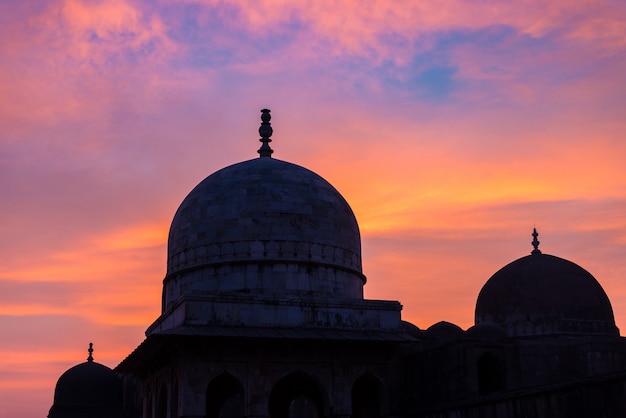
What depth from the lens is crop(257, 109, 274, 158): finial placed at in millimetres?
29625

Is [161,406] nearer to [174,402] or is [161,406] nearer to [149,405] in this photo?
[149,405]

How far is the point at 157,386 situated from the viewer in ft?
86.1

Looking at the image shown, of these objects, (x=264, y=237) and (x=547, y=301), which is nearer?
(x=264, y=237)

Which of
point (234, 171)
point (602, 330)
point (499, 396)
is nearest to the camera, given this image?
point (499, 396)

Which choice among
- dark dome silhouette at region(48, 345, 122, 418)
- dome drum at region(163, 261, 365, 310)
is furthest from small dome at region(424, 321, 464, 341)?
dark dome silhouette at region(48, 345, 122, 418)

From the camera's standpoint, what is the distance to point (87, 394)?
122ft

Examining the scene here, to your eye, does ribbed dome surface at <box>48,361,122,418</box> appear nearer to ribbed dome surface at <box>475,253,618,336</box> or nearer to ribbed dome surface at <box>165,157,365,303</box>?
ribbed dome surface at <box>165,157,365,303</box>

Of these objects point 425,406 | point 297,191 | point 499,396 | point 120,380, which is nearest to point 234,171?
point 297,191

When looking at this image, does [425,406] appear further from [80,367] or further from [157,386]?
[80,367]

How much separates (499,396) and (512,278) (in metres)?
15.9

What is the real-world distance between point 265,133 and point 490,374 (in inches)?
451

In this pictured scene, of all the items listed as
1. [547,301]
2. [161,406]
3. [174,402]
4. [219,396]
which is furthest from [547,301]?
[174,402]

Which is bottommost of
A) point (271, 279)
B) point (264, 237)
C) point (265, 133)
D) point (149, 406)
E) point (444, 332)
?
point (149, 406)

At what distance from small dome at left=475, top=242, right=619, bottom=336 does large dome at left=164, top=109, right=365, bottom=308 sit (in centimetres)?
Answer: 892
